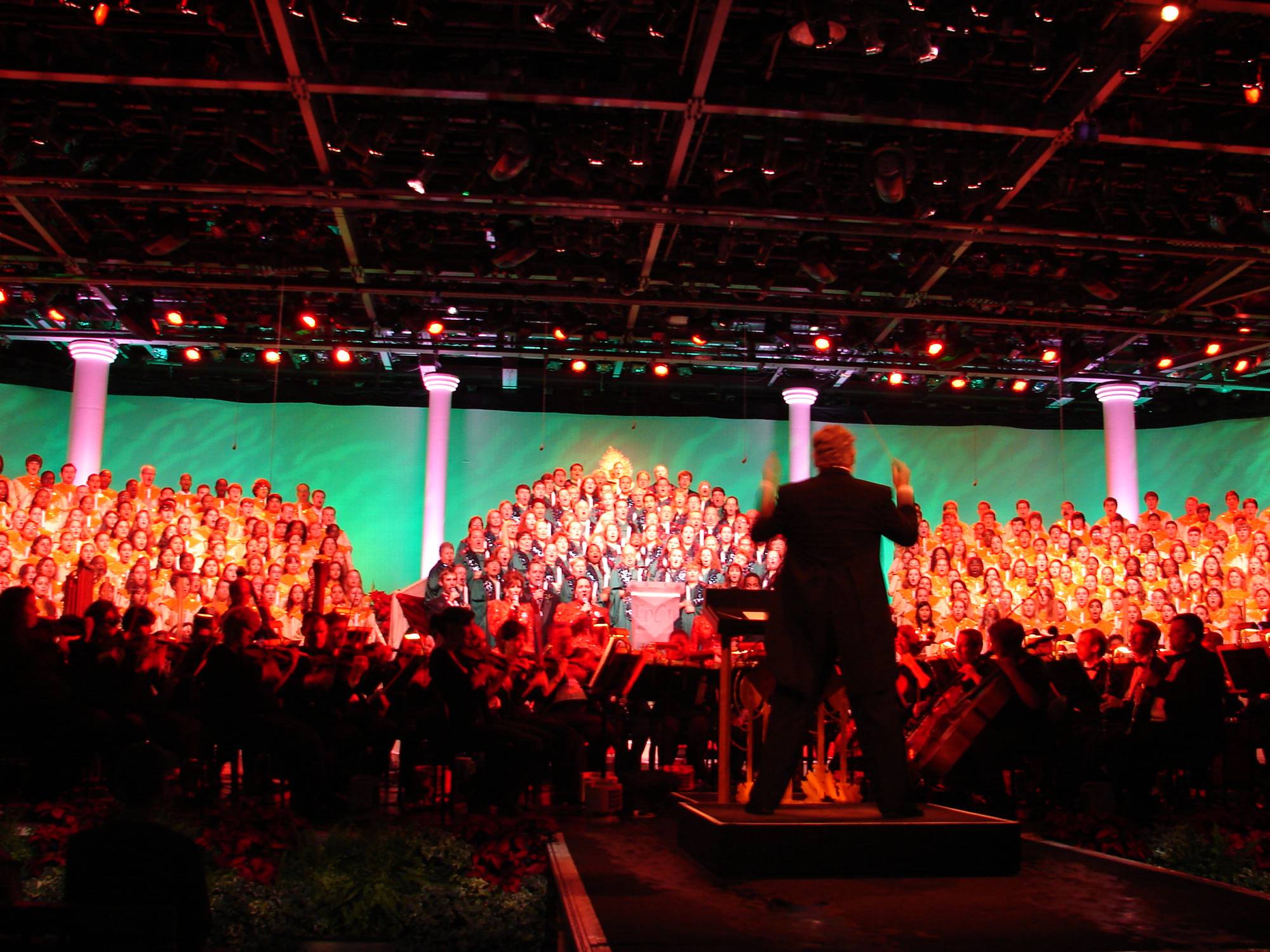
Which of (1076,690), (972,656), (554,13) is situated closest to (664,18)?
(554,13)

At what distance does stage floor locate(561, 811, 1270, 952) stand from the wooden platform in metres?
0.06

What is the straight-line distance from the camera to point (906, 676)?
27.5 ft

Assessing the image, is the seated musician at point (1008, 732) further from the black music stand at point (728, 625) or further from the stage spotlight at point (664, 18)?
the stage spotlight at point (664, 18)

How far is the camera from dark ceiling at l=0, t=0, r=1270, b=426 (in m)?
8.27

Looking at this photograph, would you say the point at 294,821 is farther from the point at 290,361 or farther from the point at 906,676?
the point at 290,361

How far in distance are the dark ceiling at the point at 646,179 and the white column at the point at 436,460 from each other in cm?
108

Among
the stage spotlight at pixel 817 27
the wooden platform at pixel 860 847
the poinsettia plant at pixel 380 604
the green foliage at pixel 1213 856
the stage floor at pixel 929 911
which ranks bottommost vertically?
the green foliage at pixel 1213 856

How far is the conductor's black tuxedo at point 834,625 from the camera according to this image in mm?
4152

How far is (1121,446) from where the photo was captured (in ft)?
53.6

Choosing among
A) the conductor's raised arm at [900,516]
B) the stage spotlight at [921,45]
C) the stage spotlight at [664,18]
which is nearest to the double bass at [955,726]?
the conductor's raised arm at [900,516]

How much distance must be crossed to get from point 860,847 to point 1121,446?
46.1ft

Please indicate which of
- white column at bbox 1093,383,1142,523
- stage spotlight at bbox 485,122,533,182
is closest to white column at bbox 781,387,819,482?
white column at bbox 1093,383,1142,523

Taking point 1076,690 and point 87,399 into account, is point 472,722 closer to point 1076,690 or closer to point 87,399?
point 1076,690

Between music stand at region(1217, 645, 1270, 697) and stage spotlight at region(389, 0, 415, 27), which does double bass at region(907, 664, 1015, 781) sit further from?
stage spotlight at region(389, 0, 415, 27)
